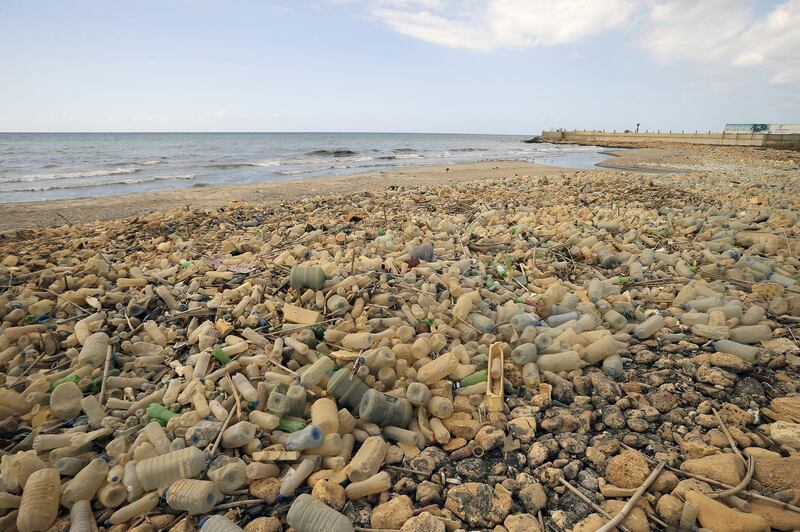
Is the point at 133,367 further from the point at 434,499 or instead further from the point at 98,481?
the point at 434,499

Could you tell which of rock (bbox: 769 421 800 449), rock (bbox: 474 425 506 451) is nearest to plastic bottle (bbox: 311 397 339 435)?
rock (bbox: 474 425 506 451)

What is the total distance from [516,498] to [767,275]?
13.6 feet

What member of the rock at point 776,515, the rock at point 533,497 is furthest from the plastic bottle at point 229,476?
the rock at point 776,515

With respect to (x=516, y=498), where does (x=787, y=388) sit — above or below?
above

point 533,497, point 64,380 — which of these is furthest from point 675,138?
point 64,380

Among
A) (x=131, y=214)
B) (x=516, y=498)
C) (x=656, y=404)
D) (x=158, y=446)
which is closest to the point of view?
(x=516, y=498)

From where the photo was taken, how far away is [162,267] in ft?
15.7

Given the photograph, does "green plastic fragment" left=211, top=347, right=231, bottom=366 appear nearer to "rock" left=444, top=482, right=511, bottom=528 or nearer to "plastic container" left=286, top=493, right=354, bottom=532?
"plastic container" left=286, top=493, right=354, bottom=532

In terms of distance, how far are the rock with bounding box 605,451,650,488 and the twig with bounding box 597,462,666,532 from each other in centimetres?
3

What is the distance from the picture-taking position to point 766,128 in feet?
139

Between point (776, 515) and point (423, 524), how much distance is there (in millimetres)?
1510

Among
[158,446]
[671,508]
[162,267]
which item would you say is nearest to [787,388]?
[671,508]

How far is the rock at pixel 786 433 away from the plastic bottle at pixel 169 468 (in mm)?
3049

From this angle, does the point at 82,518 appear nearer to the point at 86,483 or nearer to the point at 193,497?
the point at 86,483
